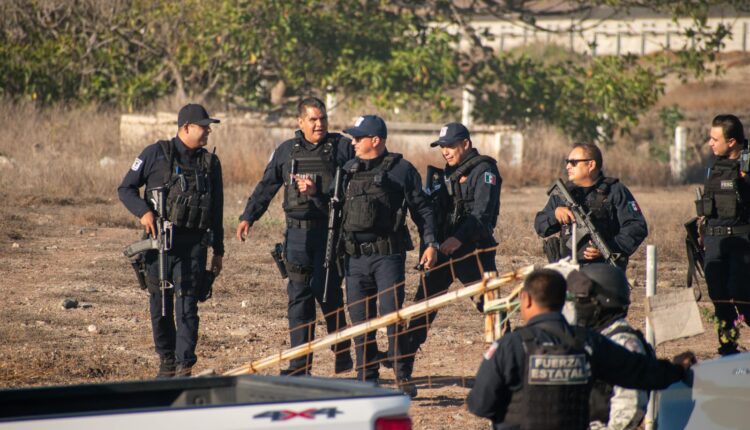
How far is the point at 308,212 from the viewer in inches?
336

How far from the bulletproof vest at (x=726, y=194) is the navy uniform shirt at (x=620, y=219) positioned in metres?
1.03

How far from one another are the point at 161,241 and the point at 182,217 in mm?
225

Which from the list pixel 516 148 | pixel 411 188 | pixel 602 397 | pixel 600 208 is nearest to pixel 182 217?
pixel 411 188

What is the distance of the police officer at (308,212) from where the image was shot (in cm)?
850

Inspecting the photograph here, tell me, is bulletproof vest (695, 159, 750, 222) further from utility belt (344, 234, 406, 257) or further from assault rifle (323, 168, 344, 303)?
assault rifle (323, 168, 344, 303)

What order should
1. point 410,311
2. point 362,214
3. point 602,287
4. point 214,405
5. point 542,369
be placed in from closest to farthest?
point 214,405, point 542,369, point 602,287, point 410,311, point 362,214

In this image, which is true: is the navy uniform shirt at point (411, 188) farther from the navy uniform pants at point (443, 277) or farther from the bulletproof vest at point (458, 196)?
the navy uniform pants at point (443, 277)

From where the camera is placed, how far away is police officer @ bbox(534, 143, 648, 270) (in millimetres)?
7711

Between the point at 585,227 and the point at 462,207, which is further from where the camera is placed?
the point at 462,207

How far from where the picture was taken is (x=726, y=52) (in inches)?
2265

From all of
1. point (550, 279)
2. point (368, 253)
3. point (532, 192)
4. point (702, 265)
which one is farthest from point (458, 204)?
point (532, 192)

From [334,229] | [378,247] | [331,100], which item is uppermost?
[331,100]

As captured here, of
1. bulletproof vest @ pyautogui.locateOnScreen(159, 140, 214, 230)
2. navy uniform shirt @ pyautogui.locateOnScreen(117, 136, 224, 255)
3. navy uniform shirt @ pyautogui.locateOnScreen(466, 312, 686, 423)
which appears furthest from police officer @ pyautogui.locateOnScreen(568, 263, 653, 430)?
navy uniform shirt @ pyautogui.locateOnScreen(117, 136, 224, 255)

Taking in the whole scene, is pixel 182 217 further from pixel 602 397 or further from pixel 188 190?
pixel 602 397
